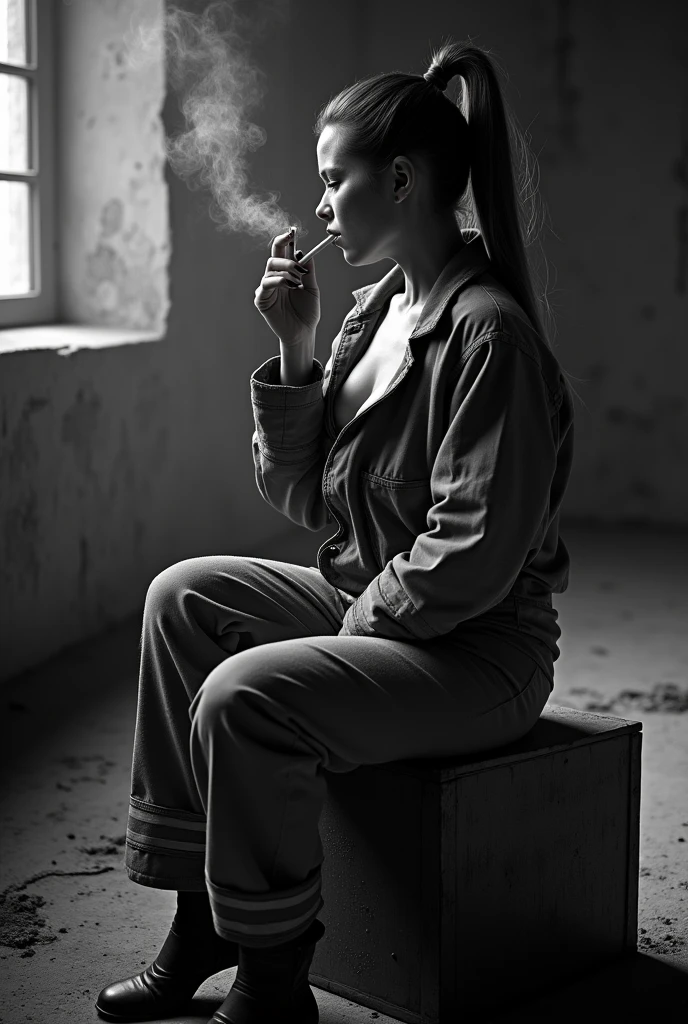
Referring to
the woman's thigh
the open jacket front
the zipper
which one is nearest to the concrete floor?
the woman's thigh

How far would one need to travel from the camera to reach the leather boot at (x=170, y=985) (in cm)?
165

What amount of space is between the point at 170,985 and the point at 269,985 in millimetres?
237

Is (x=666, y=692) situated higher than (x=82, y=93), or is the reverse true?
(x=82, y=93)

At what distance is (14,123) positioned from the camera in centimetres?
346

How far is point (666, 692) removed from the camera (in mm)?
3072

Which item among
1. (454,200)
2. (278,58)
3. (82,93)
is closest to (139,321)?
(82,93)

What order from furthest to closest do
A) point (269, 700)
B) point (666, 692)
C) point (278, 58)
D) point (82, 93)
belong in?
point (278, 58) < point (82, 93) < point (666, 692) < point (269, 700)

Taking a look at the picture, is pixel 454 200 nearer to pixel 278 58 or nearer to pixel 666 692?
pixel 666 692

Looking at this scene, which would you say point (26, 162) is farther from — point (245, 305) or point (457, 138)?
point (457, 138)

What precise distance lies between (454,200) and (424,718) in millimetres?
685

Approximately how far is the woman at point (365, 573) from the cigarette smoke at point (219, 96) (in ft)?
6.26

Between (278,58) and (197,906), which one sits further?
(278,58)

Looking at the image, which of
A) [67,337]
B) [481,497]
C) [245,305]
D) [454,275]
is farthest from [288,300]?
[245,305]

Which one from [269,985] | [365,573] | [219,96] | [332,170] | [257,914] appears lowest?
[269,985]
